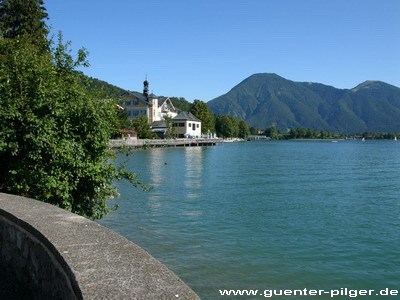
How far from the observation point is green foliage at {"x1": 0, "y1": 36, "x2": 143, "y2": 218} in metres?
8.74

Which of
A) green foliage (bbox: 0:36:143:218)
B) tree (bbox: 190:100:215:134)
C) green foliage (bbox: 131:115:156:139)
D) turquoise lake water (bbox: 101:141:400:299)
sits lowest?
turquoise lake water (bbox: 101:141:400:299)

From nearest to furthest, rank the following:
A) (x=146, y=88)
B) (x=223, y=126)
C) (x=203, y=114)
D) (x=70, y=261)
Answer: (x=70, y=261) < (x=146, y=88) < (x=203, y=114) < (x=223, y=126)

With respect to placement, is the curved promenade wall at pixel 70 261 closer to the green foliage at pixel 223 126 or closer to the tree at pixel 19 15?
the tree at pixel 19 15

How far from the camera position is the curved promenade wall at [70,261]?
132 inches

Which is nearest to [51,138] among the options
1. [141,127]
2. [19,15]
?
[19,15]

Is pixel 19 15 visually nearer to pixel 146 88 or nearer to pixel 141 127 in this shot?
pixel 141 127

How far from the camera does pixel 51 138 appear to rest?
29.1 feet

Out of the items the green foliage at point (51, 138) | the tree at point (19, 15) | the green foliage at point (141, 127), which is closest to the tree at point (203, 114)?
the green foliage at point (141, 127)

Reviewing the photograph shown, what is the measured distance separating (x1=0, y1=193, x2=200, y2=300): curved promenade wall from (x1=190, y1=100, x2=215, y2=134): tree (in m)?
125

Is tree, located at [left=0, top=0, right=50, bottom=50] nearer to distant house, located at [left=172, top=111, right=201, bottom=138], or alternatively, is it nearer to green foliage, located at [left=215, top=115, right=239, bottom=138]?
distant house, located at [left=172, top=111, right=201, bottom=138]

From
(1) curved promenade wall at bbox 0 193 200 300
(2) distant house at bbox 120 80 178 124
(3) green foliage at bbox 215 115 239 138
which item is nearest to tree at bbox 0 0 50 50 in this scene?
(1) curved promenade wall at bbox 0 193 200 300

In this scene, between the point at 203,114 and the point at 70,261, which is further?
the point at 203,114

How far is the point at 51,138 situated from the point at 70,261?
18.3 ft

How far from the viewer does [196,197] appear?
2219cm
